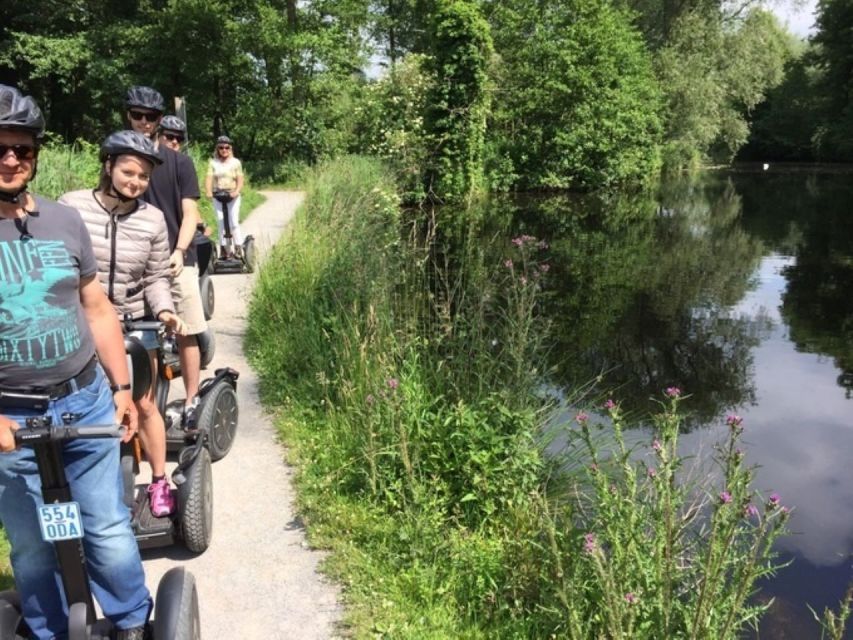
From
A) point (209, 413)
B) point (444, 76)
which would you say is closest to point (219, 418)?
point (209, 413)

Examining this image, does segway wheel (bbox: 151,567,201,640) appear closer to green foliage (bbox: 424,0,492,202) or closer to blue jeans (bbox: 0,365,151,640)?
blue jeans (bbox: 0,365,151,640)

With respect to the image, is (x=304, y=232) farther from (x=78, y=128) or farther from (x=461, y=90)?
(x=78, y=128)

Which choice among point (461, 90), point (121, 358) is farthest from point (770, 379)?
point (461, 90)

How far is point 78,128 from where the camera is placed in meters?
31.9

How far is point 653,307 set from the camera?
32.4 feet

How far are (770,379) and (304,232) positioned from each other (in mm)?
5394

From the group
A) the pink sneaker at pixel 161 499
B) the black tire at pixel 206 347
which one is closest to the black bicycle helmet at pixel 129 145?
the pink sneaker at pixel 161 499

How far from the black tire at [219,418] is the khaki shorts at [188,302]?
423 millimetres

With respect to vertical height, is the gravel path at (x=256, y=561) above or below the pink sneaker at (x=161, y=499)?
below

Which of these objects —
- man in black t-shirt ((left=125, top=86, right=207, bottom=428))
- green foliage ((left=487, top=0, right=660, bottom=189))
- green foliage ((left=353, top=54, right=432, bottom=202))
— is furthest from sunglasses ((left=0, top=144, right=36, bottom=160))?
green foliage ((left=487, top=0, right=660, bottom=189))

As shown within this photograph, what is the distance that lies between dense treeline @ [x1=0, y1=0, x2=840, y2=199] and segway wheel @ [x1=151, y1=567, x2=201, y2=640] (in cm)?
1520

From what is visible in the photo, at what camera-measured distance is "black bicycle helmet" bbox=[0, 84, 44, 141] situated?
1771mm

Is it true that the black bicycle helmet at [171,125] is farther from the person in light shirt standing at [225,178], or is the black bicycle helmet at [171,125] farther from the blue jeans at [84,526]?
the person in light shirt standing at [225,178]

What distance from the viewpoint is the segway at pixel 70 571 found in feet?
5.89
